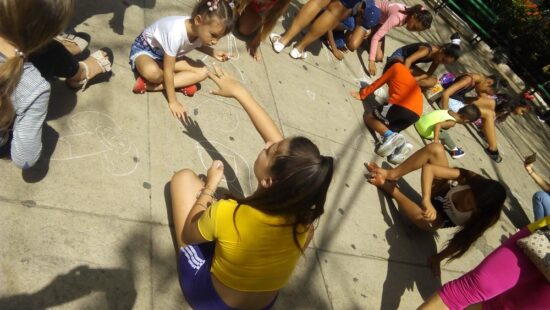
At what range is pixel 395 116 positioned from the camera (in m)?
4.20

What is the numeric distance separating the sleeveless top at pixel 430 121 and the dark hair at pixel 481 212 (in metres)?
1.69

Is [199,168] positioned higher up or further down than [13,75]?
further down

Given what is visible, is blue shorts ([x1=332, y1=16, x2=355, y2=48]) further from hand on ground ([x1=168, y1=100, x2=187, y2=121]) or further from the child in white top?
hand on ground ([x1=168, y1=100, x2=187, y2=121])

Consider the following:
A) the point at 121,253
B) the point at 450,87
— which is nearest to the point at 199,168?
the point at 121,253

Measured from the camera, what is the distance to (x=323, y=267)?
2.77 m

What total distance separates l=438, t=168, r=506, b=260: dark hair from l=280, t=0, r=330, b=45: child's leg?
2252 mm

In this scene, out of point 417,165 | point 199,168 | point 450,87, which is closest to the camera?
point 199,168

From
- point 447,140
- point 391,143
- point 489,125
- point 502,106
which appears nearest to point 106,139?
point 391,143

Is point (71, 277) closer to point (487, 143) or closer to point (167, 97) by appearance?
point (167, 97)

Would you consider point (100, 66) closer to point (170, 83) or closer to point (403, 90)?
point (170, 83)

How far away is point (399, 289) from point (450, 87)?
3320 mm

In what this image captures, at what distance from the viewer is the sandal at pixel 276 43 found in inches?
168

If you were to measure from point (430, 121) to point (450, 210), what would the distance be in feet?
5.70

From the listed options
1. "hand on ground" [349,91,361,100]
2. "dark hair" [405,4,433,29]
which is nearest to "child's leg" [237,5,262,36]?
"hand on ground" [349,91,361,100]
